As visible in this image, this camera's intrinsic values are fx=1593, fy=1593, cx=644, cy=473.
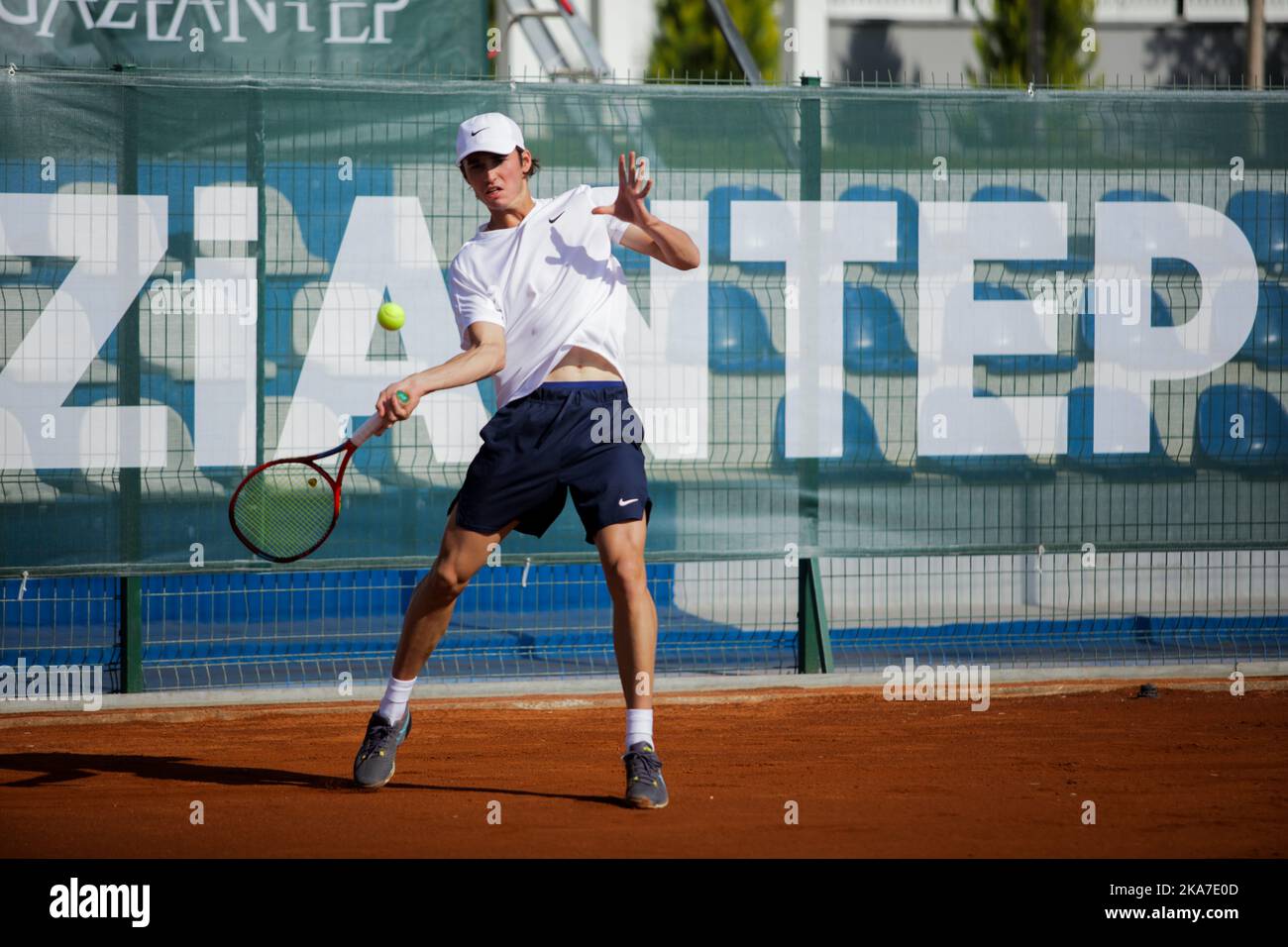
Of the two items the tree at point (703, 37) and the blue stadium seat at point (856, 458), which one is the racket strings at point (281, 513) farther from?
the tree at point (703, 37)

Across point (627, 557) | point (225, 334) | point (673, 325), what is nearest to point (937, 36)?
point (673, 325)

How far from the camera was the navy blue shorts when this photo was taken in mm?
4871

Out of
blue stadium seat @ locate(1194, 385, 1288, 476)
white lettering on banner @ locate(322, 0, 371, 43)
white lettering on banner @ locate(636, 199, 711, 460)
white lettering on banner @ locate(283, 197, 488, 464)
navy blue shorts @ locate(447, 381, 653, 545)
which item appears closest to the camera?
navy blue shorts @ locate(447, 381, 653, 545)

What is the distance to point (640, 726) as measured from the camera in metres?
4.81

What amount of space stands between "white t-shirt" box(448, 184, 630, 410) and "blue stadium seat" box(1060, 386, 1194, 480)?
121 inches

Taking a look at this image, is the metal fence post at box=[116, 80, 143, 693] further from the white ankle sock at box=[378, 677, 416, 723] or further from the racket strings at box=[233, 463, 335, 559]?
the white ankle sock at box=[378, 677, 416, 723]

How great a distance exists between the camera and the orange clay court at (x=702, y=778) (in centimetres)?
444

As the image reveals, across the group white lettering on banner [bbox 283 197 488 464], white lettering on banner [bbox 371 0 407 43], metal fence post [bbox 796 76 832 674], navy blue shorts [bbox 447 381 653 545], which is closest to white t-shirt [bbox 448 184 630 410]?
navy blue shorts [bbox 447 381 653 545]

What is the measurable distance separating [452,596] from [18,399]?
2566 mm

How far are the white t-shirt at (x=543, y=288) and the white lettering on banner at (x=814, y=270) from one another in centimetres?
215

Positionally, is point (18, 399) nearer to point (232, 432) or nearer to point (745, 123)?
point (232, 432)

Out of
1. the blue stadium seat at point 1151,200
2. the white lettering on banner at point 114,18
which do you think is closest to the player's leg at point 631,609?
the blue stadium seat at point 1151,200

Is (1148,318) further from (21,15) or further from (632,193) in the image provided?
(21,15)

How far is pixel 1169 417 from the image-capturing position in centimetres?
739
